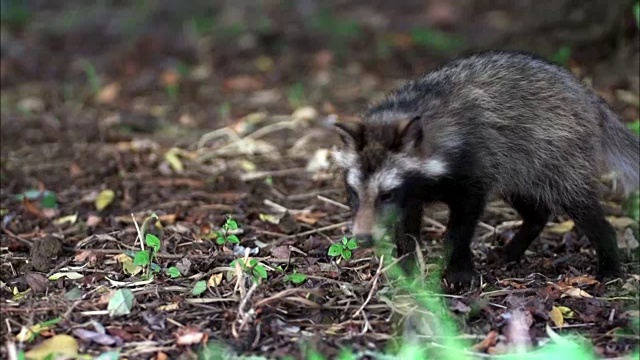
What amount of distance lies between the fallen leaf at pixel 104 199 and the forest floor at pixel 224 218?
2 cm

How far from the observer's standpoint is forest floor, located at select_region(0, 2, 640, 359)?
4.62 metres

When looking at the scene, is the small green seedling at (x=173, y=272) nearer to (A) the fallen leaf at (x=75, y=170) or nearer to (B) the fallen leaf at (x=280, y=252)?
(B) the fallen leaf at (x=280, y=252)

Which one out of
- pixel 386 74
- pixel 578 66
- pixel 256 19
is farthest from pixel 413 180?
pixel 256 19

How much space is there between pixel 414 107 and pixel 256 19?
806 cm

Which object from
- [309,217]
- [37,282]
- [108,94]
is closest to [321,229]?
[309,217]

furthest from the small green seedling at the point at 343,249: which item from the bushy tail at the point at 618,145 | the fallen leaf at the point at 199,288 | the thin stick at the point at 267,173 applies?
the thin stick at the point at 267,173

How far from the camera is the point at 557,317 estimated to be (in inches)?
188

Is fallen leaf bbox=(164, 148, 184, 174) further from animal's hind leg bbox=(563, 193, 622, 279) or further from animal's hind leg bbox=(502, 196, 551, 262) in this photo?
animal's hind leg bbox=(563, 193, 622, 279)

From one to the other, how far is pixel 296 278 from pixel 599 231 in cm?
212

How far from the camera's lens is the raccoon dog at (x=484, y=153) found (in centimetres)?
511

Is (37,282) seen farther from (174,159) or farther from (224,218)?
(174,159)

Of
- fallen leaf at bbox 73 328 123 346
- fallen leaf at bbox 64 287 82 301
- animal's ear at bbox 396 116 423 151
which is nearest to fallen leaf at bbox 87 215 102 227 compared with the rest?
fallen leaf at bbox 64 287 82 301

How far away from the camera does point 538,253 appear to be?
637cm

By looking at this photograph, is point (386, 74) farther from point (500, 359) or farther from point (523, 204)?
point (500, 359)
